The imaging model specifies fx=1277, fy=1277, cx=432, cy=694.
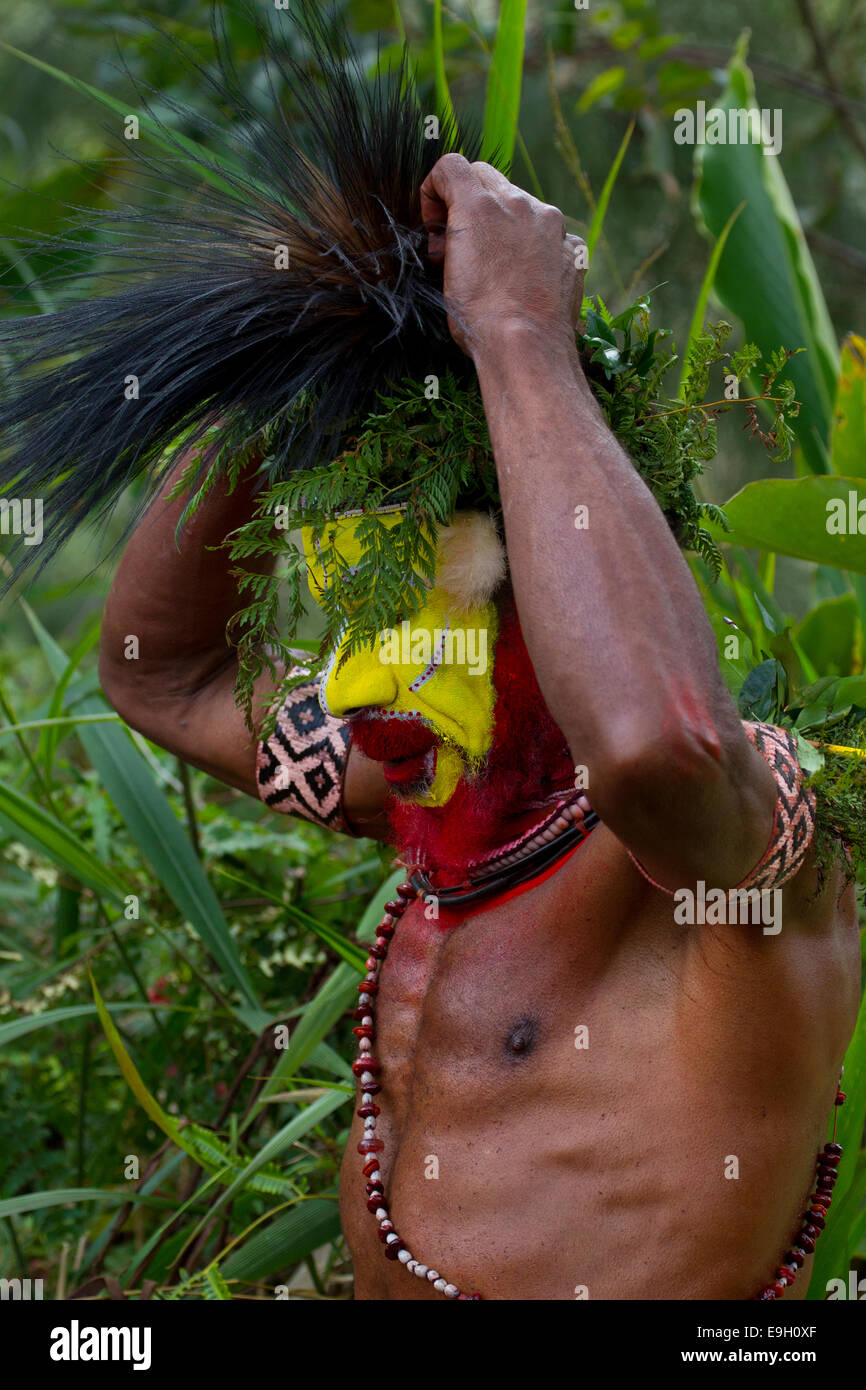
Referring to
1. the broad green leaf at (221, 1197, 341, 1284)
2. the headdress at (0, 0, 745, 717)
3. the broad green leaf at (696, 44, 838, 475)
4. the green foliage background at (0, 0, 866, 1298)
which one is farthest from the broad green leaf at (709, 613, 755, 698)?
the broad green leaf at (221, 1197, 341, 1284)

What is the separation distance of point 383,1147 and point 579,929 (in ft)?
1.11

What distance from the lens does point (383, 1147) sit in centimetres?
126

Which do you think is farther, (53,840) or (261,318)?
(53,840)

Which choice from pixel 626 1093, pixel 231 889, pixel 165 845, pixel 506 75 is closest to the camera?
pixel 626 1093

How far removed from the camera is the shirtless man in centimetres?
86

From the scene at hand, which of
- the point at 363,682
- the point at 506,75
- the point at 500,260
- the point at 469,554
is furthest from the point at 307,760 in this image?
the point at 506,75

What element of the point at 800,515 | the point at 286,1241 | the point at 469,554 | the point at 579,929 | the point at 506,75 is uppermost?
the point at 506,75

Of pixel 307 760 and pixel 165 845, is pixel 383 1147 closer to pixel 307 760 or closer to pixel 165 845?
pixel 307 760

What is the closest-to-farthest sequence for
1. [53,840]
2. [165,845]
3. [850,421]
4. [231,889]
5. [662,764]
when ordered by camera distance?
[662,764]
[850,421]
[53,840]
[165,845]
[231,889]

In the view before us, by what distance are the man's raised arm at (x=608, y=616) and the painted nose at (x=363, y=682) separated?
24 centimetres

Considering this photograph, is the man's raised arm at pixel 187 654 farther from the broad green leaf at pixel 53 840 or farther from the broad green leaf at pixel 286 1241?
the broad green leaf at pixel 286 1241

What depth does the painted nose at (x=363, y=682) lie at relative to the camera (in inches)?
43.9

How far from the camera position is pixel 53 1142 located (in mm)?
2518

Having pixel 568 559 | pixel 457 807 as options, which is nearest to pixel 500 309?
pixel 568 559
